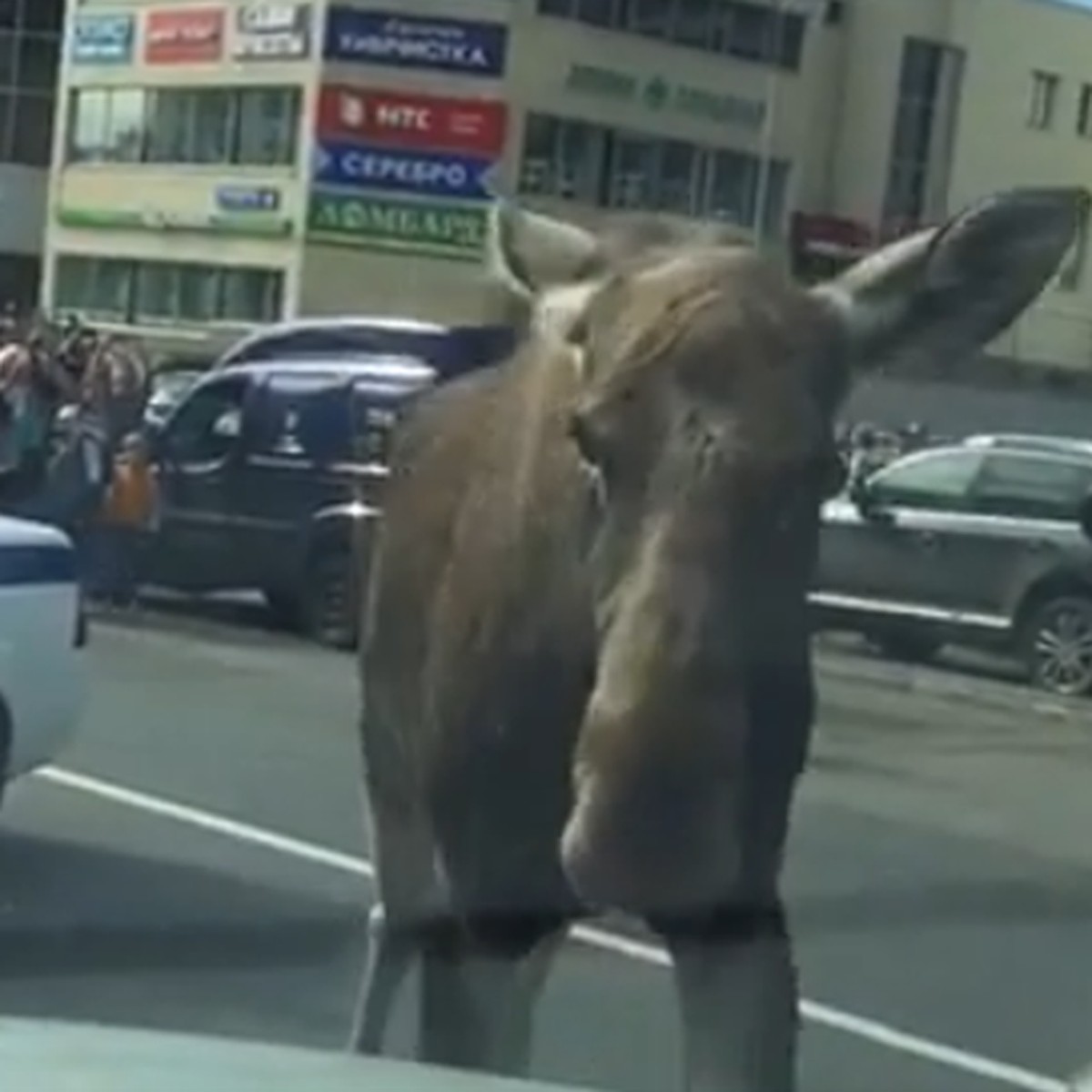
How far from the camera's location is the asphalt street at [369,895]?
394 inches

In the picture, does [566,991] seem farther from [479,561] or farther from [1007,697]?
[1007,697]

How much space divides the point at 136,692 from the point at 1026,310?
39.1ft

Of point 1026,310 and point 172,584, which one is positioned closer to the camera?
point 1026,310

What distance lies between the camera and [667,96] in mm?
68688

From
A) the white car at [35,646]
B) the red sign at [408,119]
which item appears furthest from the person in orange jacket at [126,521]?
the red sign at [408,119]

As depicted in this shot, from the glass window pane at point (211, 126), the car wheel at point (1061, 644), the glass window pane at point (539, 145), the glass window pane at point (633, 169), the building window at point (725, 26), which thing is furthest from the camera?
the building window at point (725, 26)

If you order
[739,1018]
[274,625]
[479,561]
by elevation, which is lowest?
[274,625]

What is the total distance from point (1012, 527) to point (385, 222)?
4197 cm

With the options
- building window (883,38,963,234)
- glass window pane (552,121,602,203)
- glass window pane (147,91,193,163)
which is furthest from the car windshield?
building window (883,38,963,234)

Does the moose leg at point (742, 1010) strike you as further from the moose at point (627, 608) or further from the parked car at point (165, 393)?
the parked car at point (165, 393)

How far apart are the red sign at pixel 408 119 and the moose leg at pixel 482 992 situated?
190 feet

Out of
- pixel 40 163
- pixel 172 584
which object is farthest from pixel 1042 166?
pixel 172 584

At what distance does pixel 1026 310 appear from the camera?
717 cm

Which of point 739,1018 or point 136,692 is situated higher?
point 739,1018
